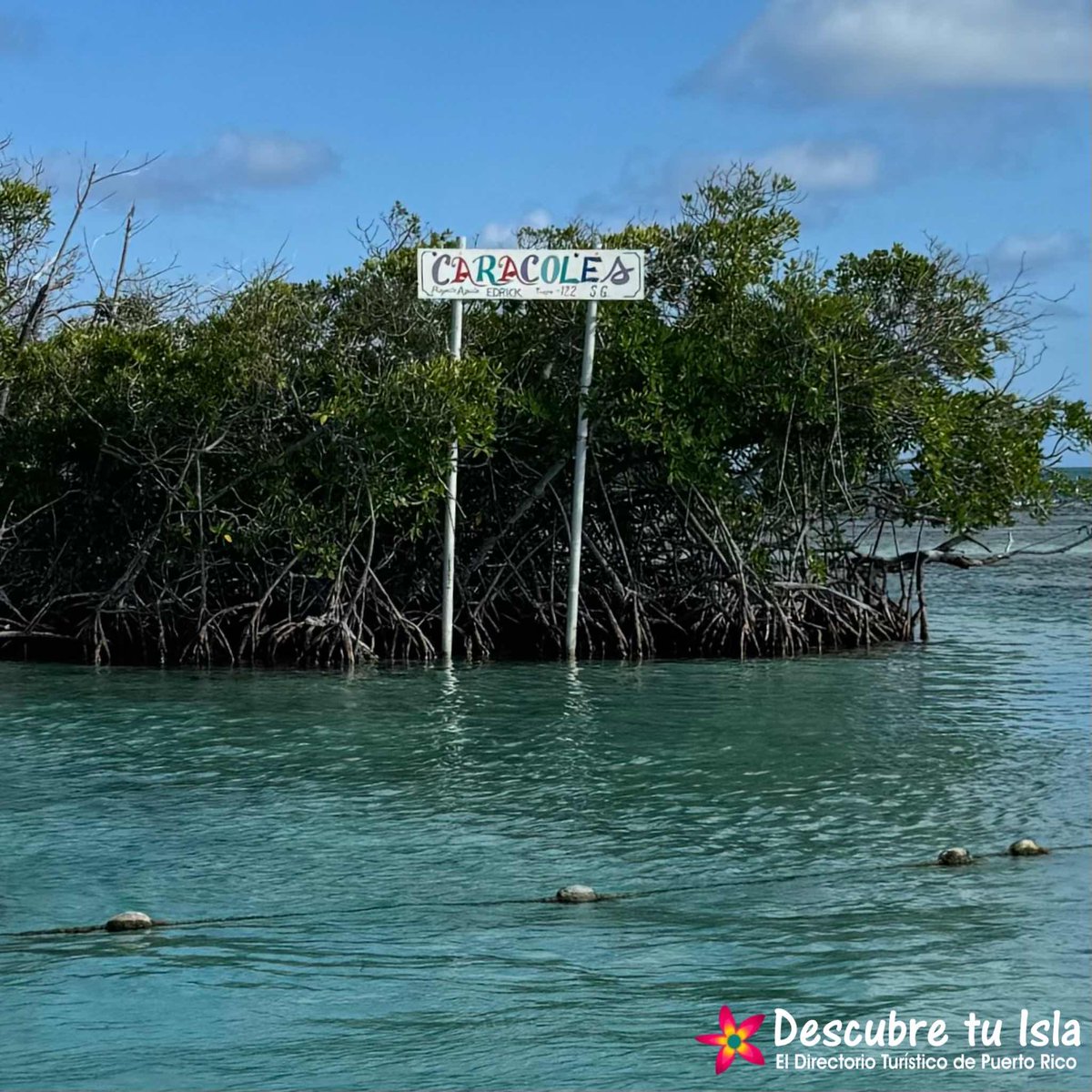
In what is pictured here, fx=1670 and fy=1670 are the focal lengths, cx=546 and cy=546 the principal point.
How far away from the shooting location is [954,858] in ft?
23.0

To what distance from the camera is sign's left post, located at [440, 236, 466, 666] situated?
46.2 feet

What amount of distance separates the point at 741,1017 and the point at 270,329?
31.9 feet

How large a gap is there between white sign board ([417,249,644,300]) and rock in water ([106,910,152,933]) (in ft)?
27.9

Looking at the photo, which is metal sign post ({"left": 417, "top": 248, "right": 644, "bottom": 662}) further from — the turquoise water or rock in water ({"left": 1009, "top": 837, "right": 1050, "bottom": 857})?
rock in water ({"left": 1009, "top": 837, "right": 1050, "bottom": 857})

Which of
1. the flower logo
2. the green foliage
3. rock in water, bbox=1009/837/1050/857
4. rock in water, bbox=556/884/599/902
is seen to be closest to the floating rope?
rock in water, bbox=556/884/599/902

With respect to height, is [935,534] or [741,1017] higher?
[935,534]

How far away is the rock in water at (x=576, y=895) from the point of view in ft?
21.1

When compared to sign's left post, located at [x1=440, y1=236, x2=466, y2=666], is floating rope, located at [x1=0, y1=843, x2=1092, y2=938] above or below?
below

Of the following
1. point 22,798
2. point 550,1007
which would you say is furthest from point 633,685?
point 550,1007

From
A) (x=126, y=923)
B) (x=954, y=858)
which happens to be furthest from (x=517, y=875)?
(x=954, y=858)

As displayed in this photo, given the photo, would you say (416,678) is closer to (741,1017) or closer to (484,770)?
(484,770)

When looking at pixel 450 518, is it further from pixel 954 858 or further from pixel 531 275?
pixel 954 858

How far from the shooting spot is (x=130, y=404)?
45.2 feet

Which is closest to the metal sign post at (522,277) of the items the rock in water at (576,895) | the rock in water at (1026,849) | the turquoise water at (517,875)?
the turquoise water at (517,875)
